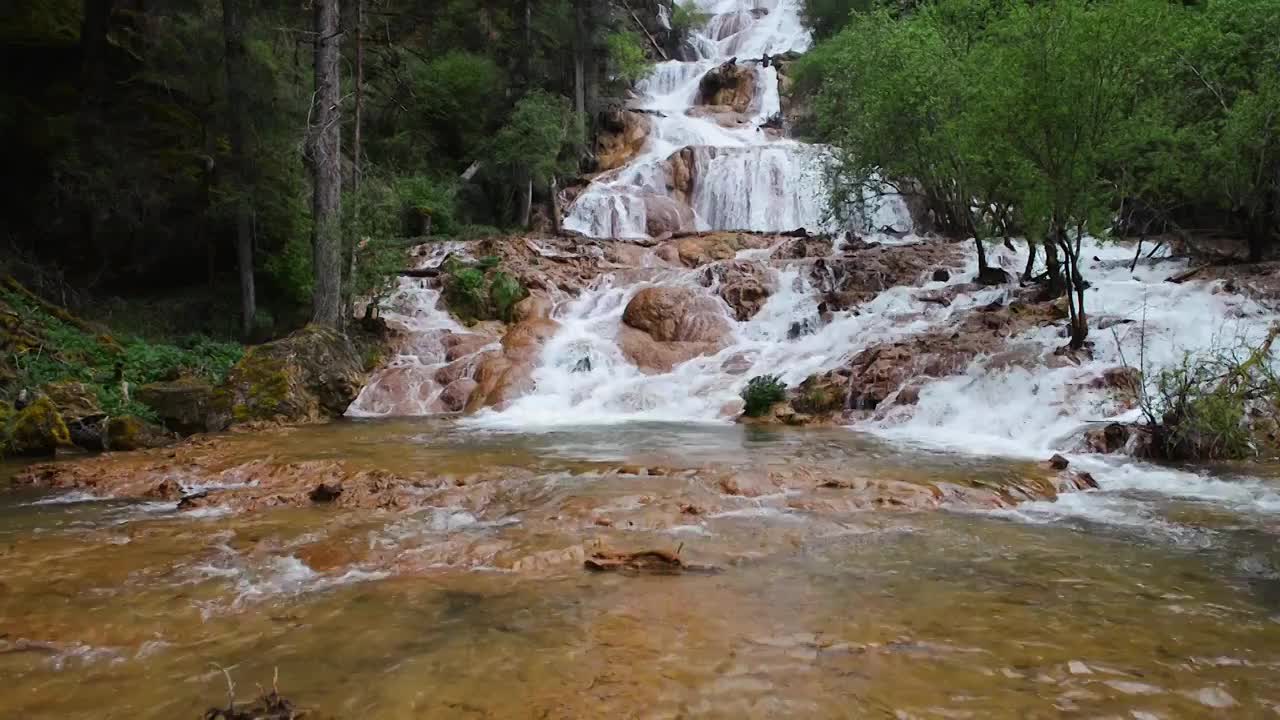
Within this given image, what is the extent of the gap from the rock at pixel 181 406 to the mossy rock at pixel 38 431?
1.16 metres

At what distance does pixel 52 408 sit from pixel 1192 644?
1102 centimetres

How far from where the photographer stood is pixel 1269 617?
374cm

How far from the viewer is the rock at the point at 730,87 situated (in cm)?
3725

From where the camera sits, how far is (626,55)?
32.2 meters

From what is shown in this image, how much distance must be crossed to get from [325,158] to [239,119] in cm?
393

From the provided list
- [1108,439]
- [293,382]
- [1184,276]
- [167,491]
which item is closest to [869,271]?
[1184,276]

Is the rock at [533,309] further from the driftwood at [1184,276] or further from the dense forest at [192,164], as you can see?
the driftwood at [1184,276]

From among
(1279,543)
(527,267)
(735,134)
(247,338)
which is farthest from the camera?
(735,134)

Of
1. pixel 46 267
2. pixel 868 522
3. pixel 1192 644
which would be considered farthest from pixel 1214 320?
pixel 46 267

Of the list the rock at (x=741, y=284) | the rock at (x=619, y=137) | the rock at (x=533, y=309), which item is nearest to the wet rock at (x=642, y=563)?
the rock at (x=741, y=284)

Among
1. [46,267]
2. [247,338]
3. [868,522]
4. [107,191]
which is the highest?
[107,191]

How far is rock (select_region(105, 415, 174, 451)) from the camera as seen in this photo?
354 inches

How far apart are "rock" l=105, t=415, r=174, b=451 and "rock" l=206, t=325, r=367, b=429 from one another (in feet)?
2.97

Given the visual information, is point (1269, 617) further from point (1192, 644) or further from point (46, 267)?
point (46, 267)
